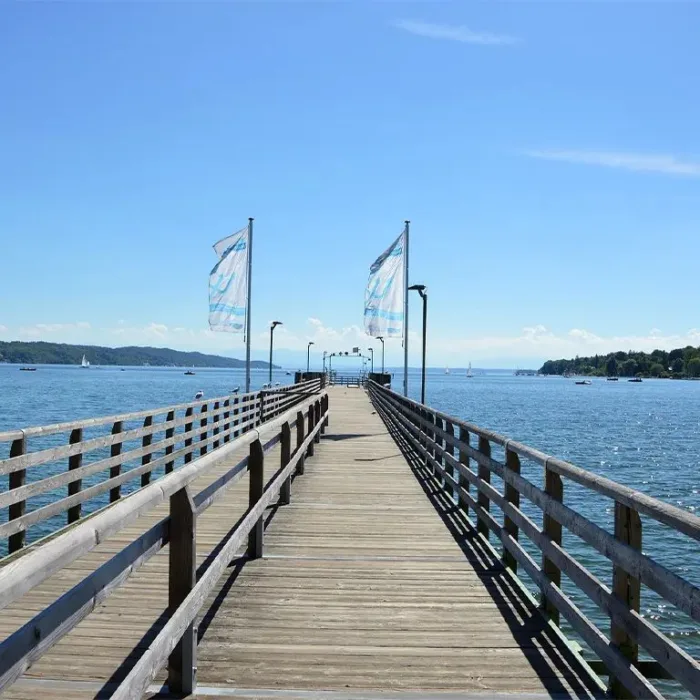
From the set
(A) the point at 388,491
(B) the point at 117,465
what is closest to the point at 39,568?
(B) the point at 117,465

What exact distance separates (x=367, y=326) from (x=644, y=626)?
22.4m

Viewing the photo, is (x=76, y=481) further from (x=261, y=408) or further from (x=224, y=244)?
(x=224, y=244)

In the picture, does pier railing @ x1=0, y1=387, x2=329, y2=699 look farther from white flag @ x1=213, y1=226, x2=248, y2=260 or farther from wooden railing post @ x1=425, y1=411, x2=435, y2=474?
white flag @ x1=213, y1=226, x2=248, y2=260

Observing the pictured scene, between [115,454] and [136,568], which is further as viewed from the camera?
[115,454]

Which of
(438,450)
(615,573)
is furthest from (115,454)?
(615,573)

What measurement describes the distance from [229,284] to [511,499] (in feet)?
67.2

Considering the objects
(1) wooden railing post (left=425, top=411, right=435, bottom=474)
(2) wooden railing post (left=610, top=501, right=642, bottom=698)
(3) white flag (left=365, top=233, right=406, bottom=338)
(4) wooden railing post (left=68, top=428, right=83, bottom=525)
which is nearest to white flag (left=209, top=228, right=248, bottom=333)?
(3) white flag (left=365, top=233, right=406, bottom=338)

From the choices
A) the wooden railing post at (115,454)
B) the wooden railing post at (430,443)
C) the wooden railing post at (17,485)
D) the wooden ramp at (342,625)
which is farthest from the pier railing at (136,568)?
the wooden railing post at (430,443)

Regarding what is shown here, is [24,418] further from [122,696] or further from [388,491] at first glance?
[122,696]

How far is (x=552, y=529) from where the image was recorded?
17.3ft

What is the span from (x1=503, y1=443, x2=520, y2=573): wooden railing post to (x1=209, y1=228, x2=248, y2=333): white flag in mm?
19803

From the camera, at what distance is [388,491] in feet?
37.4

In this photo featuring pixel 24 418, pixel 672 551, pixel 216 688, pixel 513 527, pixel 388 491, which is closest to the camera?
pixel 216 688

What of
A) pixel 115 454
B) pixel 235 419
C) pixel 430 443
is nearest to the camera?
pixel 115 454
